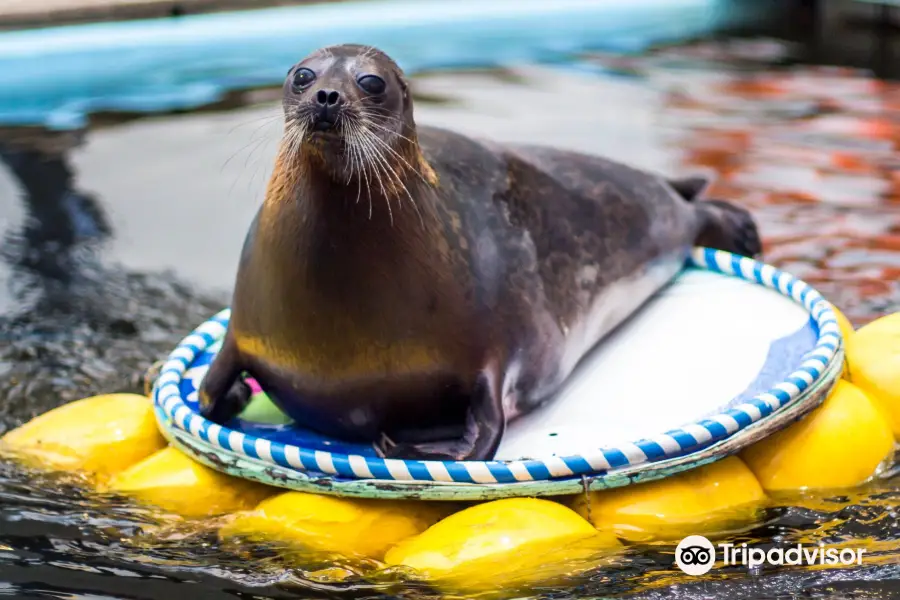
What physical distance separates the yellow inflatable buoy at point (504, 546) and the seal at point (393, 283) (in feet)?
0.66

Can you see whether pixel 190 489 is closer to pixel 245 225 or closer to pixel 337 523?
pixel 337 523

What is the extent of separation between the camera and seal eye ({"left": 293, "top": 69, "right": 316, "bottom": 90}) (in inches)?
108

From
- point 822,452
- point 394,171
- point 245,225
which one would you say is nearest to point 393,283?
point 394,171

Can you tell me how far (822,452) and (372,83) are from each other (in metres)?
1.47

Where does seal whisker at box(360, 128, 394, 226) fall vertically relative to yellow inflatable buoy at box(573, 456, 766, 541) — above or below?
above

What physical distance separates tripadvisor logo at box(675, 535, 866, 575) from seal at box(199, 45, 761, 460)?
0.52m

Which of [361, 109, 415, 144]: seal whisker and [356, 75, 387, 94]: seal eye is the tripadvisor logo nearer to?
[361, 109, 415, 144]: seal whisker

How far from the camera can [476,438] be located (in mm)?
3006

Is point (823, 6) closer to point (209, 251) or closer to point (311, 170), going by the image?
point (209, 251)

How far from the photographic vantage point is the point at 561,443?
10.2 ft

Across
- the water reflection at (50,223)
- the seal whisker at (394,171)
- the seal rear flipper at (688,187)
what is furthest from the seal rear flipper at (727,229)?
the water reflection at (50,223)

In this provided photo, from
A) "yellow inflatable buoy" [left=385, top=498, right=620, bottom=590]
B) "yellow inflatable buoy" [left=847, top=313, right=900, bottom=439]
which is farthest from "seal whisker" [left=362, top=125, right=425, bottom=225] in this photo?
"yellow inflatable buoy" [left=847, top=313, right=900, bottom=439]

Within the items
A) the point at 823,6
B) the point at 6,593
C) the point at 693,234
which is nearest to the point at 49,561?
the point at 6,593

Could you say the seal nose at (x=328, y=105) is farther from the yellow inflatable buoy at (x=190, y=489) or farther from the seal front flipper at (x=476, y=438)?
the yellow inflatable buoy at (x=190, y=489)
